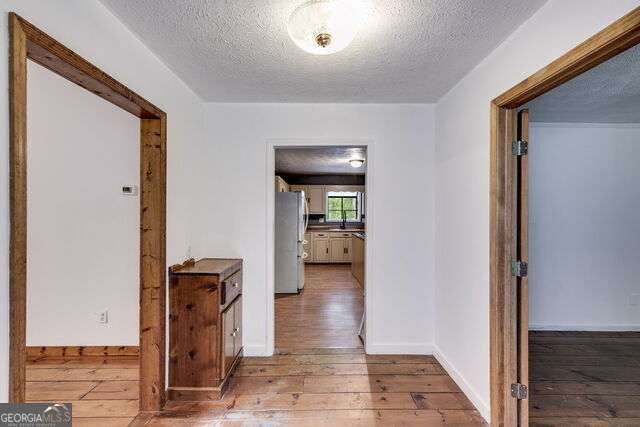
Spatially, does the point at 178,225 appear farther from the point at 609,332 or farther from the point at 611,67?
the point at 609,332

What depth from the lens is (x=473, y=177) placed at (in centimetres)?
215

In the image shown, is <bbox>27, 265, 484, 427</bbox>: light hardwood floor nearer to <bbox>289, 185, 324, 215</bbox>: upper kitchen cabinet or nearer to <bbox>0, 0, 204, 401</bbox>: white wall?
<bbox>0, 0, 204, 401</bbox>: white wall

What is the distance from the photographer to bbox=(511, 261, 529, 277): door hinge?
1804 millimetres

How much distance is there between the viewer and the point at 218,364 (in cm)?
218

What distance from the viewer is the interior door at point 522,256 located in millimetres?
1808

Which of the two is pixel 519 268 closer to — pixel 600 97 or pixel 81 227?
pixel 600 97

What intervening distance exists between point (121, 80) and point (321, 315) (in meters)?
3.24

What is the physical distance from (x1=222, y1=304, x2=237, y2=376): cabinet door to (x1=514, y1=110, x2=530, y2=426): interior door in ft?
6.23

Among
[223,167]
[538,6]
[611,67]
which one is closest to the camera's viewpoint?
[538,6]

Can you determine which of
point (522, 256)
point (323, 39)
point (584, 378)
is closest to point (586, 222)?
point (584, 378)

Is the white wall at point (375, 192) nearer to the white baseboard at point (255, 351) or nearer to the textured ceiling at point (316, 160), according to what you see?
the white baseboard at point (255, 351)

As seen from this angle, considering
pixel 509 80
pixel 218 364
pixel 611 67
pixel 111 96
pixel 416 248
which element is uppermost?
pixel 611 67

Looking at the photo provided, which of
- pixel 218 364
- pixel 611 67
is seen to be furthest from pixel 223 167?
pixel 611 67

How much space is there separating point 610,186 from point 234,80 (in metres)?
4.09
